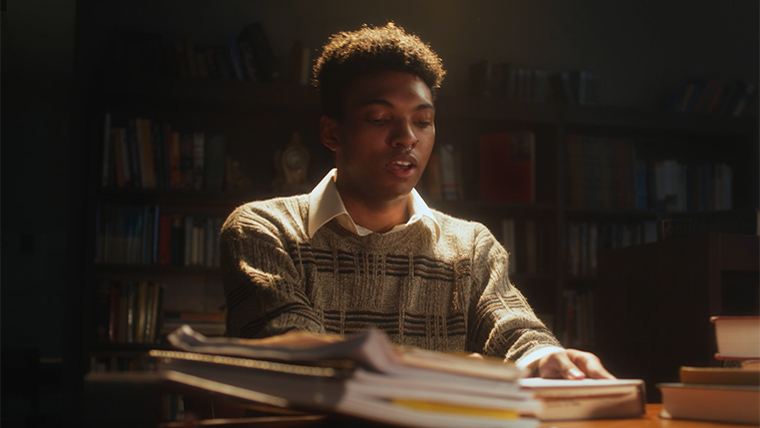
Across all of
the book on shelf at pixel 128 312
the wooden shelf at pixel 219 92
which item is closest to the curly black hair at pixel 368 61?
the wooden shelf at pixel 219 92

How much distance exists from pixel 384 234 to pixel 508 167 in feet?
6.02

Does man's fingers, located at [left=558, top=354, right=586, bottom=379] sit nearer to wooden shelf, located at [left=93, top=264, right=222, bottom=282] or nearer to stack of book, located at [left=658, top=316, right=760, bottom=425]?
stack of book, located at [left=658, top=316, right=760, bottom=425]

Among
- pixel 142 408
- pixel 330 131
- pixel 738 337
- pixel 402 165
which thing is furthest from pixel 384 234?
pixel 142 408

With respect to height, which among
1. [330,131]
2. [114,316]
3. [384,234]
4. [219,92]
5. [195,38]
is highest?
[195,38]

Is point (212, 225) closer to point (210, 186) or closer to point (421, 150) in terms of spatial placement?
point (210, 186)

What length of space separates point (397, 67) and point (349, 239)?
0.39 meters

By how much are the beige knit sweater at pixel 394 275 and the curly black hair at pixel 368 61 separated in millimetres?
271

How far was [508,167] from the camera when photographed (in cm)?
330

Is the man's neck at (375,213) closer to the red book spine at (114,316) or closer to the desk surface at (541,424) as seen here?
the desk surface at (541,424)

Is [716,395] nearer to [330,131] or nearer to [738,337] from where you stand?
[738,337]

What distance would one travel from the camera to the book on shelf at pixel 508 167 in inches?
129

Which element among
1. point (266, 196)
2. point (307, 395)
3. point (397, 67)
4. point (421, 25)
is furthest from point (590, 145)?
point (307, 395)

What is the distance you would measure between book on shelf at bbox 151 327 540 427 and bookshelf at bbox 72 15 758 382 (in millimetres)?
2471

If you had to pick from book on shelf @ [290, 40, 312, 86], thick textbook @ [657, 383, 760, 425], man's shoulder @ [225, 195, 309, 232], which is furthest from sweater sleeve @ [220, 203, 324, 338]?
book on shelf @ [290, 40, 312, 86]
